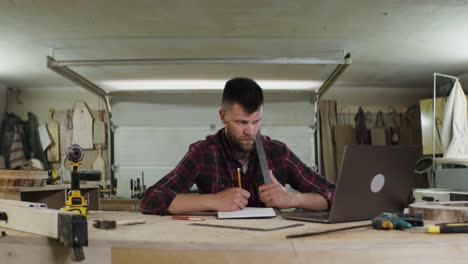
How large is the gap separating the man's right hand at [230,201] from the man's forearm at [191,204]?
0.03m

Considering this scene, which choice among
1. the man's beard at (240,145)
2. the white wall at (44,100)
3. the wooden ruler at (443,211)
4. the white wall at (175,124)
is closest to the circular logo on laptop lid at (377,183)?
the wooden ruler at (443,211)

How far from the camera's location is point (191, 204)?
1.54 meters

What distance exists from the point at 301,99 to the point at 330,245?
210 inches

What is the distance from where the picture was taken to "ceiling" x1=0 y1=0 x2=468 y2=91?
3.20 metres

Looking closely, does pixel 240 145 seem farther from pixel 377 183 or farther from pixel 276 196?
pixel 377 183

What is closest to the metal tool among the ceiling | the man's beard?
the man's beard

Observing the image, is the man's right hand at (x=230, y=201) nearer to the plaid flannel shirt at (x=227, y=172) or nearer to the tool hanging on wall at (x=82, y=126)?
the plaid flannel shirt at (x=227, y=172)

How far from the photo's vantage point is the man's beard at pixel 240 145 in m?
1.85

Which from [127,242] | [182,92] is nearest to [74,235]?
[127,242]

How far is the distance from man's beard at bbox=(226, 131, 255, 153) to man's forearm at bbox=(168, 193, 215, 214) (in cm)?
36

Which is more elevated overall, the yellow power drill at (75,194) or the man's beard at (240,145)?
the man's beard at (240,145)

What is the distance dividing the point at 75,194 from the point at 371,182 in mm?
879

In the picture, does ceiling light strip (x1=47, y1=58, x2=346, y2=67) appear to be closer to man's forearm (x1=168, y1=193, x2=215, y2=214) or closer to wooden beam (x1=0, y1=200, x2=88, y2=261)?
man's forearm (x1=168, y1=193, x2=215, y2=214)

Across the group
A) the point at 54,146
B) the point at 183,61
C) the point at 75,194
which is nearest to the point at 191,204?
the point at 75,194
